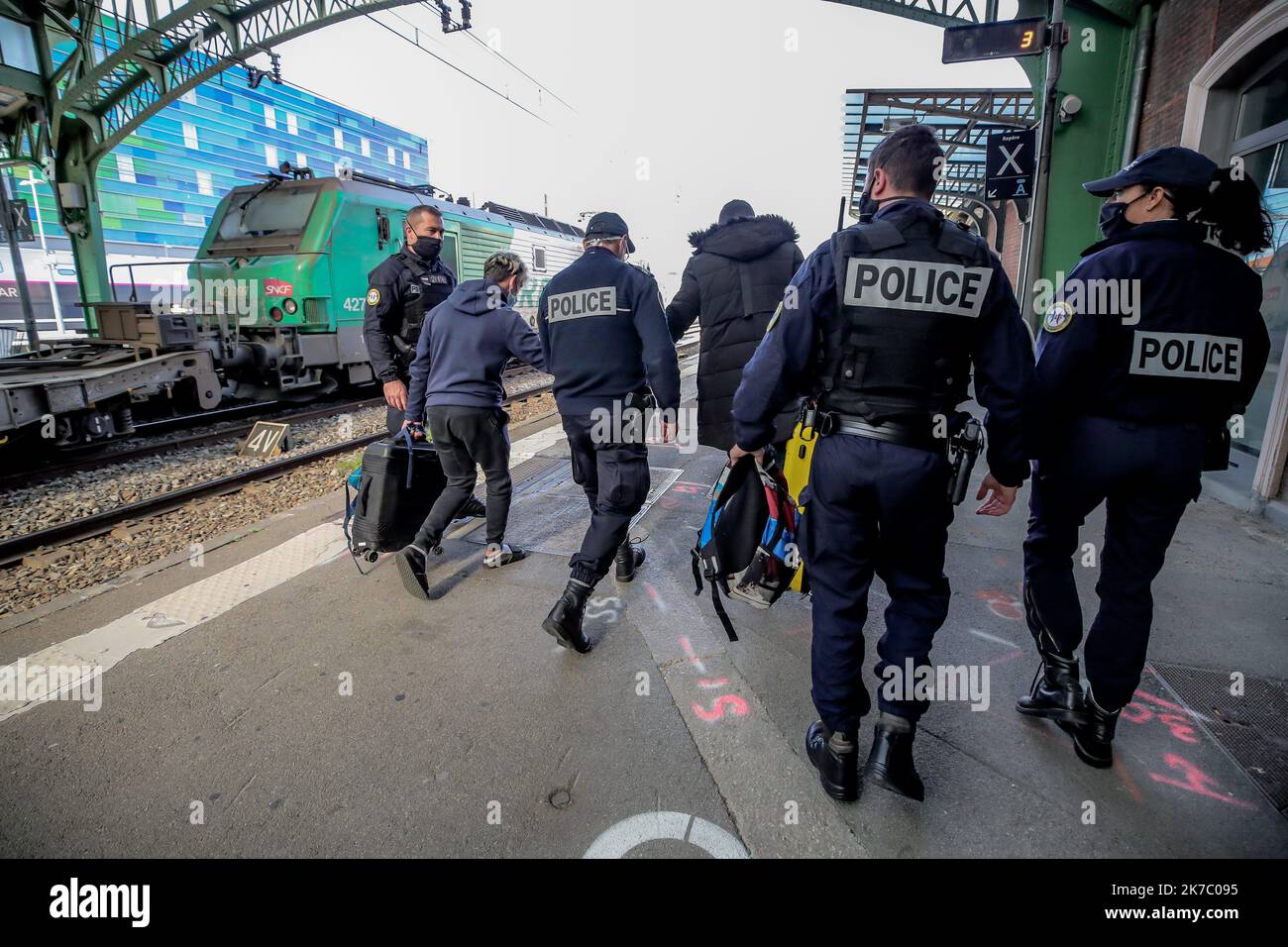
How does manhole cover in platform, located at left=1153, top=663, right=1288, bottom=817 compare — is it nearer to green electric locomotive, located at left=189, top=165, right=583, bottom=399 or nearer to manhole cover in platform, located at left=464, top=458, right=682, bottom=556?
manhole cover in platform, located at left=464, top=458, right=682, bottom=556

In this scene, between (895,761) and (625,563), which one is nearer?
(895,761)

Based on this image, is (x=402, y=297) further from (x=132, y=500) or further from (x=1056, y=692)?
(x=1056, y=692)

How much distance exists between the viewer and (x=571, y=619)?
290 centimetres

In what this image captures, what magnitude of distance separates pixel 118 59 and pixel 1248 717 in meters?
16.3

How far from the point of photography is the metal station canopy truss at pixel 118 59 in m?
10.8

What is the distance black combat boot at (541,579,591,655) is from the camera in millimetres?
2871

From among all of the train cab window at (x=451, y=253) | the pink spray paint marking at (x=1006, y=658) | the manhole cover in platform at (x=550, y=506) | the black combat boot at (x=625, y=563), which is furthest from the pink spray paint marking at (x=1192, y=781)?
the train cab window at (x=451, y=253)

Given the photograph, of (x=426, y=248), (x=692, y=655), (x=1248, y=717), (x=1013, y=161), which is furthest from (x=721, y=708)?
(x=1013, y=161)

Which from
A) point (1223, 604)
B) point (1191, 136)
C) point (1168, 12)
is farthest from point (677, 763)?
point (1168, 12)

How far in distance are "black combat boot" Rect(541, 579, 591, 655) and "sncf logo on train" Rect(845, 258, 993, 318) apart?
1755 millimetres

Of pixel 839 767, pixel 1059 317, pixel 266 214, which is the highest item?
pixel 266 214

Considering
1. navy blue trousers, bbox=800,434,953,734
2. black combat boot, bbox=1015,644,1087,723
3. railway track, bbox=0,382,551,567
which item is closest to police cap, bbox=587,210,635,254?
navy blue trousers, bbox=800,434,953,734
